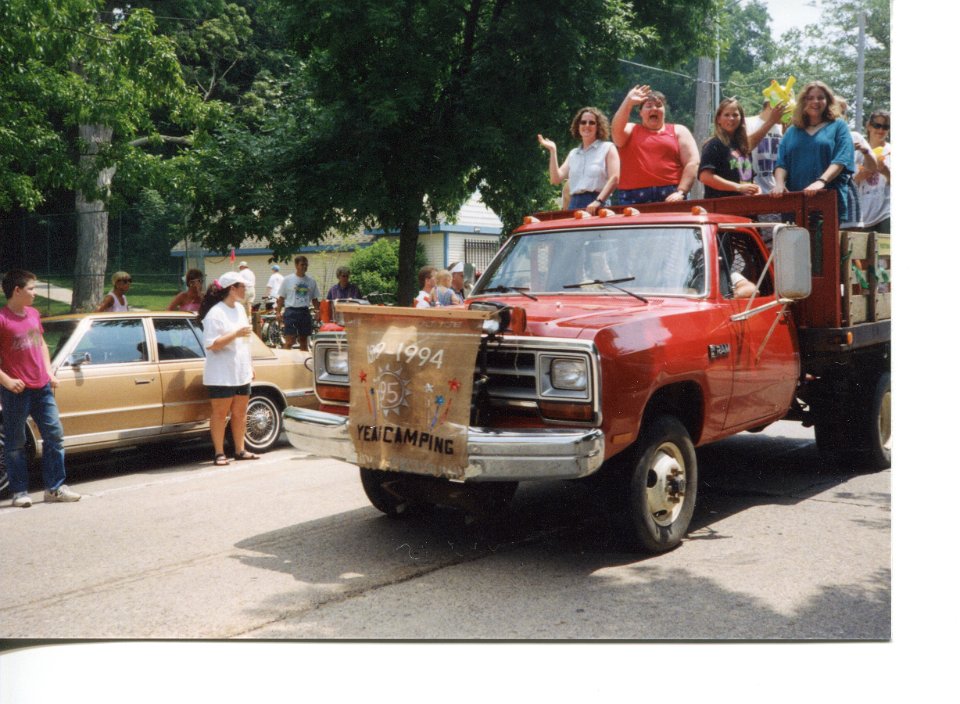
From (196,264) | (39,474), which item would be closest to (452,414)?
(39,474)

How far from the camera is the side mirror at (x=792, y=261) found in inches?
217

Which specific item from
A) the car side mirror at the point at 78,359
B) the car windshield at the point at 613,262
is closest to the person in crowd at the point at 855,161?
the car windshield at the point at 613,262

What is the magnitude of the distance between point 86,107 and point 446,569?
5.91m

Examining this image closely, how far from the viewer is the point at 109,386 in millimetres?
7895

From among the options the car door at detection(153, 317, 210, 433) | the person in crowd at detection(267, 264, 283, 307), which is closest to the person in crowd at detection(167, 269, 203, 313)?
the car door at detection(153, 317, 210, 433)

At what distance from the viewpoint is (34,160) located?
26.1 feet

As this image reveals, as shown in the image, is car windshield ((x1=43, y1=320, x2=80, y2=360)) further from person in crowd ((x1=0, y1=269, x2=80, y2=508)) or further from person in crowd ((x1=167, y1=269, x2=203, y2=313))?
person in crowd ((x1=167, y1=269, x2=203, y2=313))

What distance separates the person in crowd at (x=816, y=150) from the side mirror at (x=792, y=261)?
967 mm

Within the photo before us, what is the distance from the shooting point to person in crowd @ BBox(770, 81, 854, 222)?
6461mm

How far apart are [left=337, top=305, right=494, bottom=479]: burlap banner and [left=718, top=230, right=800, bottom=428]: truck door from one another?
5.80 ft

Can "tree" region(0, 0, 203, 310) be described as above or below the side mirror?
above

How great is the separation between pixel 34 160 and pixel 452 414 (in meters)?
5.12
